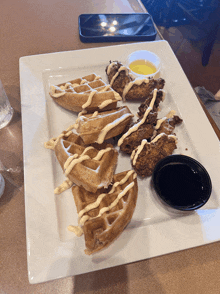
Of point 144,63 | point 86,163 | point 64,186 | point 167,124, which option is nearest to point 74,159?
point 86,163

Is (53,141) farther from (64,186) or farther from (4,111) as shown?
(4,111)

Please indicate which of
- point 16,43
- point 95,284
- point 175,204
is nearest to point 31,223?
point 95,284

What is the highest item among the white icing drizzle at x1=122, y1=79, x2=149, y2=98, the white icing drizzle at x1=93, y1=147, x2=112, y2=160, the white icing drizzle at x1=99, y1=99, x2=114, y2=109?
the white icing drizzle at x1=122, y1=79, x2=149, y2=98

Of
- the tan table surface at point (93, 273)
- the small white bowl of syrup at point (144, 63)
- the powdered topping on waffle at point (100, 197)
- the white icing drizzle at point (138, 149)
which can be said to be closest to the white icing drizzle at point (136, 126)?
the white icing drizzle at point (138, 149)

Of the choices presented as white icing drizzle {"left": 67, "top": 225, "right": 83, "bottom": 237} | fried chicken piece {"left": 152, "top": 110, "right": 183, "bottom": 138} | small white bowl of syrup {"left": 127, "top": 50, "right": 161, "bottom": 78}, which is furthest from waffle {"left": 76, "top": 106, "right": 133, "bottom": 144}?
small white bowl of syrup {"left": 127, "top": 50, "right": 161, "bottom": 78}

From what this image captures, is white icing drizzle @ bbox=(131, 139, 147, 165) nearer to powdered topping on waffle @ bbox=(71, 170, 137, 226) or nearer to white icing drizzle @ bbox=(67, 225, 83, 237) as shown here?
powdered topping on waffle @ bbox=(71, 170, 137, 226)

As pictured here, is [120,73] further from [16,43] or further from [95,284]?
[95,284]
